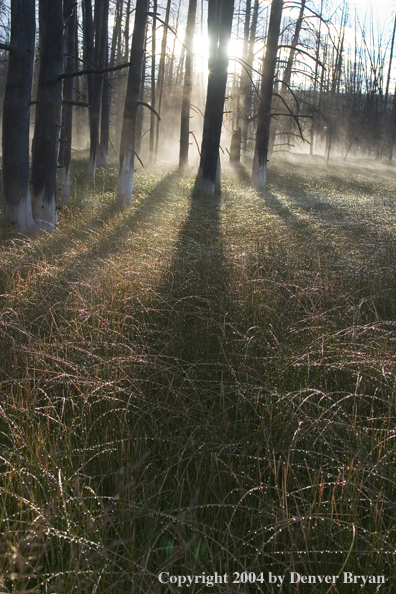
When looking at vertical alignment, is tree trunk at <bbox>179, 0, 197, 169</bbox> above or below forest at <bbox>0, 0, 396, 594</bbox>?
above

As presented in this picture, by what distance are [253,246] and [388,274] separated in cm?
184

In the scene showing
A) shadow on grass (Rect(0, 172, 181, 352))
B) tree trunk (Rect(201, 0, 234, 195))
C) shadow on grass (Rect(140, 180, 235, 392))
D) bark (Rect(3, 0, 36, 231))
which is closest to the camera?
shadow on grass (Rect(140, 180, 235, 392))

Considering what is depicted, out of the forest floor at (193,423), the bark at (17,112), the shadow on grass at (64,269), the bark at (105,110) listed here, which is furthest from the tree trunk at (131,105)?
the bark at (105,110)

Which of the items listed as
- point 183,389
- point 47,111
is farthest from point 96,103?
point 183,389

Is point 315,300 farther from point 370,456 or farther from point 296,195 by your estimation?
point 296,195

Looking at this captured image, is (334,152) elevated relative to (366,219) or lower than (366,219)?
elevated

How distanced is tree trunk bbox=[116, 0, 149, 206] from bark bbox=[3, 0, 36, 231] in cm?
363

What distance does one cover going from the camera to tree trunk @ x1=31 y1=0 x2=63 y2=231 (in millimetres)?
7863

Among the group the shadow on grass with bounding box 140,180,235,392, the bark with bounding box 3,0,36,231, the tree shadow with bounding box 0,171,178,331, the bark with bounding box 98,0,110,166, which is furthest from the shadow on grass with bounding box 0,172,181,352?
the bark with bounding box 98,0,110,166

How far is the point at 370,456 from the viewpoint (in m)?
2.17

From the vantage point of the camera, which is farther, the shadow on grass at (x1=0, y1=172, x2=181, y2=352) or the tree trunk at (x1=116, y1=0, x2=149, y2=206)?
the tree trunk at (x1=116, y1=0, x2=149, y2=206)

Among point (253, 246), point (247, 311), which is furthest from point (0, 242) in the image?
point (247, 311)

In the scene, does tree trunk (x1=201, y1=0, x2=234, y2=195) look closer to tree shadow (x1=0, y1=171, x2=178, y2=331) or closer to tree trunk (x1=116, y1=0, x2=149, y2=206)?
tree trunk (x1=116, y1=0, x2=149, y2=206)

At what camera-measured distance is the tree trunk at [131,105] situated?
11.1 metres
